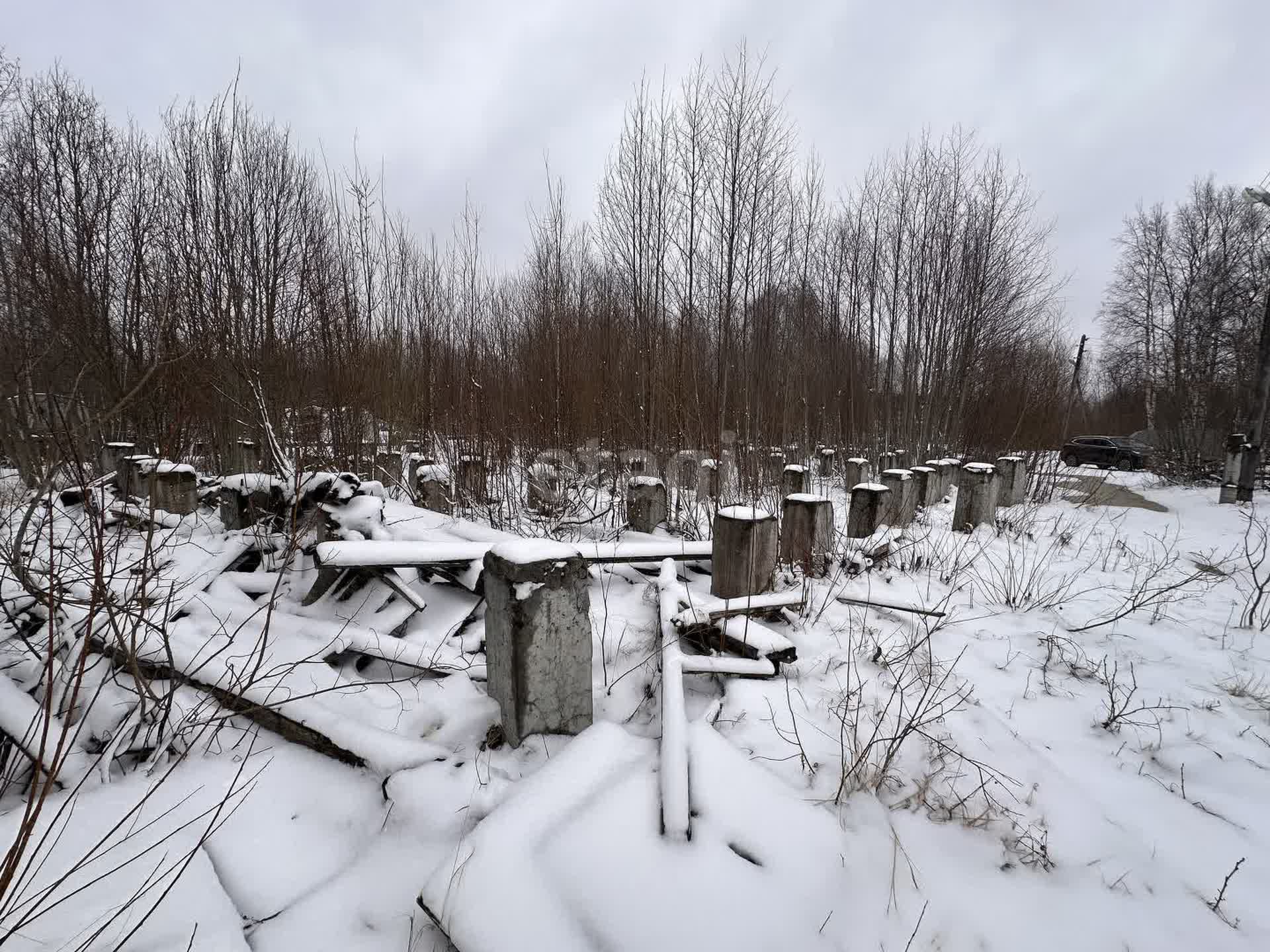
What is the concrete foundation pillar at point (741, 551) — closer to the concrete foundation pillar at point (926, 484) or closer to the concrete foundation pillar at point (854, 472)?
the concrete foundation pillar at point (926, 484)

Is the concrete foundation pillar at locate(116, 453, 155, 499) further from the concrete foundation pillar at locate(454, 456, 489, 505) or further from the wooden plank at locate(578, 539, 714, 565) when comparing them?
the wooden plank at locate(578, 539, 714, 565)

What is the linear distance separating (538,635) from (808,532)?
262 cm

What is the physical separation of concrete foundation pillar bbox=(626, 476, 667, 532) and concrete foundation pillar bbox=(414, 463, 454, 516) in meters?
1.74

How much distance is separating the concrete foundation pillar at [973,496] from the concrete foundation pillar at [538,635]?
544cm

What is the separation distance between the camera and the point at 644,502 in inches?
157

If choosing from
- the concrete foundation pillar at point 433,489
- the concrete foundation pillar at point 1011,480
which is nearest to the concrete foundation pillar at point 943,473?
the concrete foundation pillar at point 1011,480

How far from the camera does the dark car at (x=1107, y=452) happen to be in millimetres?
15359

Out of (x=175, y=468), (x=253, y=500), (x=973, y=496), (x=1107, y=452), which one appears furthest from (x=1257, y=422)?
(x=175, y=468)

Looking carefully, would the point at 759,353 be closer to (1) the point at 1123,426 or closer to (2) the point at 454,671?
(2) the point at 454,671

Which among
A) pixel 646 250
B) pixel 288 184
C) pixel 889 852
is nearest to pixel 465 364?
pixel 646 250

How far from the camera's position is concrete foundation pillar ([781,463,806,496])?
5.19m

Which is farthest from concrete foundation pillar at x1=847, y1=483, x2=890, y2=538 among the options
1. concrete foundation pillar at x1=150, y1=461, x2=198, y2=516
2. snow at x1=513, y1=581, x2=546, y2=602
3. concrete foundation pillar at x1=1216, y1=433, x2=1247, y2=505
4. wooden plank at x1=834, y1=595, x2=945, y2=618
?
concrete foundation pillar at x1=1216, y1=433, x2=1247, y2=505

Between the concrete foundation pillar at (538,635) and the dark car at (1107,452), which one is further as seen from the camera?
the dark car at (1107,452)

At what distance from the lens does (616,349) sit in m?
5.42
